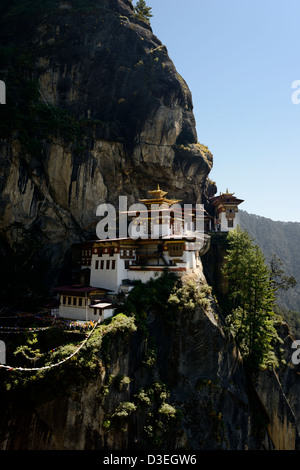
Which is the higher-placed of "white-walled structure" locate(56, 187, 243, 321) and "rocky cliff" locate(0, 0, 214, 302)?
"rocky cliff" locate(0, 0, 214, 302)

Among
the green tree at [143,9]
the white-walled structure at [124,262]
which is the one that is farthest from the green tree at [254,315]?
the green tree at [143,9]

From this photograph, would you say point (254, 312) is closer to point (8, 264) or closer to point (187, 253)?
point (187, 253)

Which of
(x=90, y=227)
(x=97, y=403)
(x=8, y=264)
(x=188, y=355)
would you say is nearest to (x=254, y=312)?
(x=188, y=355)

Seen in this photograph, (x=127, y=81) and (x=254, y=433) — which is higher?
(x=127, y=81)

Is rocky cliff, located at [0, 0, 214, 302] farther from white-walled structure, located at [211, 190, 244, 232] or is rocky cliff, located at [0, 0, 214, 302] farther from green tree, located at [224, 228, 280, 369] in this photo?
green tree, located at [224, 228, 280, 369]

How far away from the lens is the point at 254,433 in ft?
81.8

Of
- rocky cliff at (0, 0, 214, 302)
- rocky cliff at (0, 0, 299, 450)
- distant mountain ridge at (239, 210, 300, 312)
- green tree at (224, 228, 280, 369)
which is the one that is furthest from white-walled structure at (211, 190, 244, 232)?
distant mountain ridge at (239, 210, 300, 312)

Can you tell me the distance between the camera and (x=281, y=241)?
396ft

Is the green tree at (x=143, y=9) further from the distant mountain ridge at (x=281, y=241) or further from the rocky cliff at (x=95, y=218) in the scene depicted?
the distant mountain ridge at (x=281, y=241)

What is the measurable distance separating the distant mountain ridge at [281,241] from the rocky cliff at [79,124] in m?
81.9

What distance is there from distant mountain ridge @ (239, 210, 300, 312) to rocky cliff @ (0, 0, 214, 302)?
269ft

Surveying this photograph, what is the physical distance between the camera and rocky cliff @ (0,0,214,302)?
87.7 ft

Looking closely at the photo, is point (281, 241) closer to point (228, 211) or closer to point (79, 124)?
point (228, 211)
